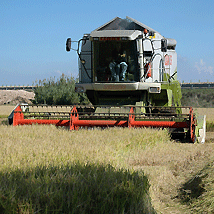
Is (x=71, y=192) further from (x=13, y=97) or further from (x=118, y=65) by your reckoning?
(x=13, y=97)

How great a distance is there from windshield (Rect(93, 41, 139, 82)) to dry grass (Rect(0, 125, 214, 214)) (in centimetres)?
214

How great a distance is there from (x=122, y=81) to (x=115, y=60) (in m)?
0.63

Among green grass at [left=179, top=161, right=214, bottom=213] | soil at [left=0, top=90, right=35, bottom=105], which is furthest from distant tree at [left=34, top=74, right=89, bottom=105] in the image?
green grass at [left=179, top=161, right=214, bottom=213]

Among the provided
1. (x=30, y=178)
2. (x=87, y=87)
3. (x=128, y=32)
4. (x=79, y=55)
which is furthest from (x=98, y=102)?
(x=30, y=178)

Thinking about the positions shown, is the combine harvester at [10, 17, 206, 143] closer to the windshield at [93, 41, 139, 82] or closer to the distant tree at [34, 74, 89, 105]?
the windshield at [93, 41, 139, 82]

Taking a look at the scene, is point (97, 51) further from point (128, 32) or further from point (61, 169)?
point (61, 169)

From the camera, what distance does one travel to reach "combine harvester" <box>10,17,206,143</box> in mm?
8180

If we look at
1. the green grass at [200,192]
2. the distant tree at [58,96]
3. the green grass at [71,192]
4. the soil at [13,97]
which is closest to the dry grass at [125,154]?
the green grass at [200,192]

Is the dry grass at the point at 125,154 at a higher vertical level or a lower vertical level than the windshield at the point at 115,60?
lower

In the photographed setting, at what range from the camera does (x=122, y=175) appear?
339 centimetres

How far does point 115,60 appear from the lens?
9125mm

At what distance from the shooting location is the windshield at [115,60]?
29.5 feet

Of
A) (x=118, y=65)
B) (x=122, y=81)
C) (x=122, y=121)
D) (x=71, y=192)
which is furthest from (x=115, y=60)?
(x=71, y=192)

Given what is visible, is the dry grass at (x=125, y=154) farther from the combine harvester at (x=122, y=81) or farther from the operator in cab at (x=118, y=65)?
the operator in cab at (x=118, y=65)
